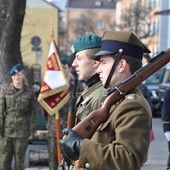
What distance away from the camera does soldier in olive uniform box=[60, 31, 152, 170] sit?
116 inches

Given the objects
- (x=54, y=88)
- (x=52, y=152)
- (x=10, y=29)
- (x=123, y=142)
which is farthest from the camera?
(x=10, y=29)

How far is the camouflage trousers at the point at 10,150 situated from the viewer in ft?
27.6

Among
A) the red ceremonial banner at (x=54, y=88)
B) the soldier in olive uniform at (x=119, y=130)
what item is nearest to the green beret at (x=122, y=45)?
the soldier in olive uniform at (x=119, y=130)

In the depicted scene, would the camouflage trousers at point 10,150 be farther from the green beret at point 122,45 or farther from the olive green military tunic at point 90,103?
the green beret at point 122,45

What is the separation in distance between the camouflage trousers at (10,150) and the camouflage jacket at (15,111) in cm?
9

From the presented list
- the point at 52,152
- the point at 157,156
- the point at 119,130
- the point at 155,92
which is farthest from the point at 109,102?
the point at 155,92

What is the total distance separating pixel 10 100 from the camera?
8.38 meters

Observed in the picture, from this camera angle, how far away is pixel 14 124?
27.6ft

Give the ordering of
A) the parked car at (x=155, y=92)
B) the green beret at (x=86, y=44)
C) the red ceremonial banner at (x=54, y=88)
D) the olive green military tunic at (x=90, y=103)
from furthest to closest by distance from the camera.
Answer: the parked car at (x=155, y=92) → the red ceremonial banner at (x=54, y=88) → the green beret at (x=86, y=44) → the olive green military tunic at (x=90, y=103)

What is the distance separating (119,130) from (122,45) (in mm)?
521

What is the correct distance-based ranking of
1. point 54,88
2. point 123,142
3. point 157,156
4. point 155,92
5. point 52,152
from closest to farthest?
point 123,142
point 52,152
point 54,88
point 157,156
point 155,92

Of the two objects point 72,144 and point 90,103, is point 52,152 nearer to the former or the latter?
point 90,103

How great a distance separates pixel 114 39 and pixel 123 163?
75 centimetres

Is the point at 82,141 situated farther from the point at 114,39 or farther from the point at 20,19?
the point at 20,19
